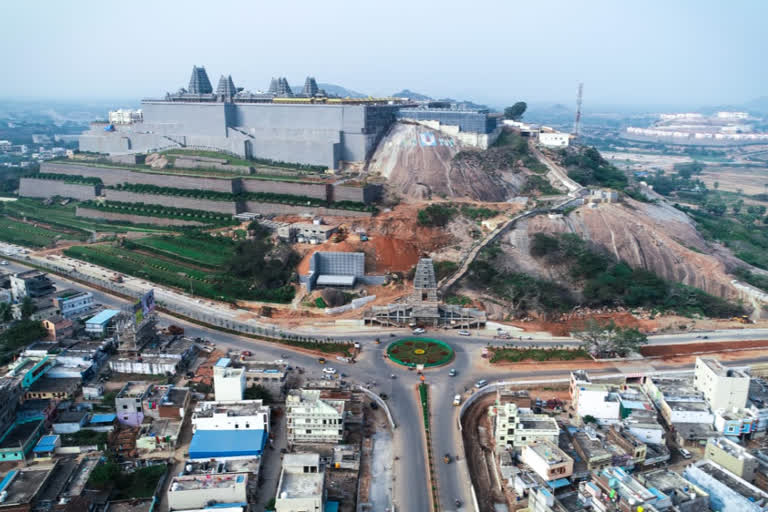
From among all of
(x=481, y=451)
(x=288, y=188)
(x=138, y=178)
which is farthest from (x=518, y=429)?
(x=138, y=178)

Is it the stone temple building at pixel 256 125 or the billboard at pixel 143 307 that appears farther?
the stone temple building at pixel 256 125

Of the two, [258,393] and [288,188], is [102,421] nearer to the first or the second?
[258,393]

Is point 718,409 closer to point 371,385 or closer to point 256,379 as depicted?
point 371,385

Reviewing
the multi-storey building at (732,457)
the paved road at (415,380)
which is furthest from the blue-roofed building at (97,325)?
the multi-storey building at (732,457)

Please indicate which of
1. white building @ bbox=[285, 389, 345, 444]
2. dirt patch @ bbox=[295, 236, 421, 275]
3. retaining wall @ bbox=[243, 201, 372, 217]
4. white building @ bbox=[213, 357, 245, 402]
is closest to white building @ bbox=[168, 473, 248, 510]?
white building @ bbox=[285, 389, 345, 444]

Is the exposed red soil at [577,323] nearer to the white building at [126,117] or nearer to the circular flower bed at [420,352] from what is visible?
the circular flower bed at [420,352]

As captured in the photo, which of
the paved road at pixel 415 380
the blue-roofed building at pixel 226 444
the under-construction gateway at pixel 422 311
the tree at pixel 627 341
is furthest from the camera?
the under-construction gateway at pixel 422 311

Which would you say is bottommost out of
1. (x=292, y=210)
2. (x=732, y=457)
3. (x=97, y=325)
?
(x=732, y=457)

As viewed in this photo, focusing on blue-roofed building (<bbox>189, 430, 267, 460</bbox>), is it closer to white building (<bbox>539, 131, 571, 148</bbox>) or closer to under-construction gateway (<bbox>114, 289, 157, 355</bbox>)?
under-construction gateway (<bbox>114, 289, 157, 355</bbox>)
